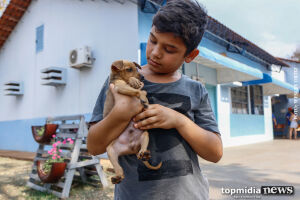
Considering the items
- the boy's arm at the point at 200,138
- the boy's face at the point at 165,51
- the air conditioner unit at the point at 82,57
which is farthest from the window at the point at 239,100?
the boy's face at the point at 165,51

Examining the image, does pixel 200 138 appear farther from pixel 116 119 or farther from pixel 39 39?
pixel 39 39

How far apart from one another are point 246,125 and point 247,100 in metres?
1.39

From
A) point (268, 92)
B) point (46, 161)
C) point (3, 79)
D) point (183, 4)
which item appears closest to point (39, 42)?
point (3, 79)

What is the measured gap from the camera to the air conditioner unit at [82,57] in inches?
269

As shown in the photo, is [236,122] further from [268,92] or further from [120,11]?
[120,11]

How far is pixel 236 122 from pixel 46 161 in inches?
314

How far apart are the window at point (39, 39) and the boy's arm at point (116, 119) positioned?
9.46 meters

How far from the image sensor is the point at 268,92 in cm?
1295

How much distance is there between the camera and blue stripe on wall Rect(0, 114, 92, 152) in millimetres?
9284

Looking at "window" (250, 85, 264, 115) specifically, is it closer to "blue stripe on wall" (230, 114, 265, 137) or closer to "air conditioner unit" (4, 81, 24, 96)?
"blue stripe on wall" (230, 114, 265, 137)

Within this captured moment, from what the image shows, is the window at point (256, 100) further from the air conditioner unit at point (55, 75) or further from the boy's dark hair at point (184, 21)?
the boy's dark hair at point (184, 21)

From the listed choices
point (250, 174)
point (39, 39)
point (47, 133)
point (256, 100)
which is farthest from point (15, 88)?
point (256, 100)

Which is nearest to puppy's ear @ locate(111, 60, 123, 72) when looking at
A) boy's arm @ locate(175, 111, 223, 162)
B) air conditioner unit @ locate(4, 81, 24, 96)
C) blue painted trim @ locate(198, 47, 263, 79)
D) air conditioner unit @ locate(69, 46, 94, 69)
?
boy's arm @ locate(175, 111, 223, 162)

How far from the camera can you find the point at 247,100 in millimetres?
11523
